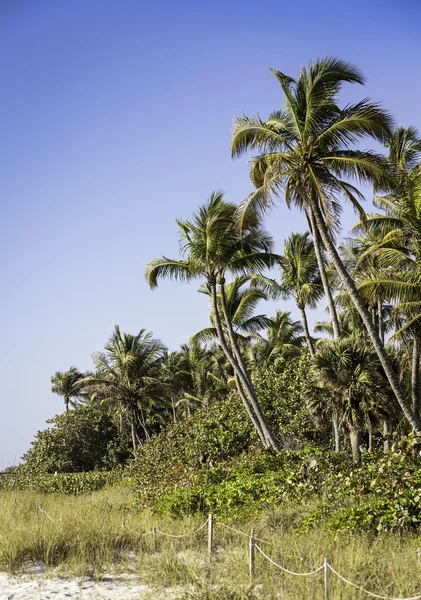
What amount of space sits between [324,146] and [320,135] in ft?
1.06

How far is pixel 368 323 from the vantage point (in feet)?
46.8

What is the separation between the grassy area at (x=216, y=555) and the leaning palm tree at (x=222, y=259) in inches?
300

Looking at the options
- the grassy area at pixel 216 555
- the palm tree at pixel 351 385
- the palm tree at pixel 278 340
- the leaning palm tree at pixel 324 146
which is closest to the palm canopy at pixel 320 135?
the leaning palm tree at pixel 324 146

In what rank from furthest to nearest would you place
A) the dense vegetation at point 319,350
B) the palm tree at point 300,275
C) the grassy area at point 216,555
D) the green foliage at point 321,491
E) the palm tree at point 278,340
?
the palm tree at point 278,340
the palm tree at point 300,275
the dense vegetation at point 319,350
the green foliage at point 321,491
the grassy area at point 216,555

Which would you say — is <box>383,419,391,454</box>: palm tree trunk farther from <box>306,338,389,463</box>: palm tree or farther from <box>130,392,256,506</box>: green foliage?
<box>130,392,256,506</box>: green foliage

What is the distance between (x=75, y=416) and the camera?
37.6 metres

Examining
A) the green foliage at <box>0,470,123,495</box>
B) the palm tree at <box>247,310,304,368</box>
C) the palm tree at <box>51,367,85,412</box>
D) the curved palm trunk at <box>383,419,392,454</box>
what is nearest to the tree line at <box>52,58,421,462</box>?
the curved palm trunk at <box>383,419,392,454</box>

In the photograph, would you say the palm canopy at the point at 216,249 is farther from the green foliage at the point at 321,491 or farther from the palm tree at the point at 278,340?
the palm tree at the point at 278,340

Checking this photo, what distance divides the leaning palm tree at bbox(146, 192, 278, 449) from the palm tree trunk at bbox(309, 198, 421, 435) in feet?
13.3

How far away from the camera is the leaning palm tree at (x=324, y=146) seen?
1449 cm

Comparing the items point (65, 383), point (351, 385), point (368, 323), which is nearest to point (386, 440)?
point (368, 323)

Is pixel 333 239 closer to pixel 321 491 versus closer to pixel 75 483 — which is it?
pixel 321 491

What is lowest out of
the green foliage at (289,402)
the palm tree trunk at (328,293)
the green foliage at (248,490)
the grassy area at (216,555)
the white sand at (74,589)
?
the white sand at (74,589)

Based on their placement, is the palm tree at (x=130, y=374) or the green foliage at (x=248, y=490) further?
the palm tree at (x=130, y=374)
